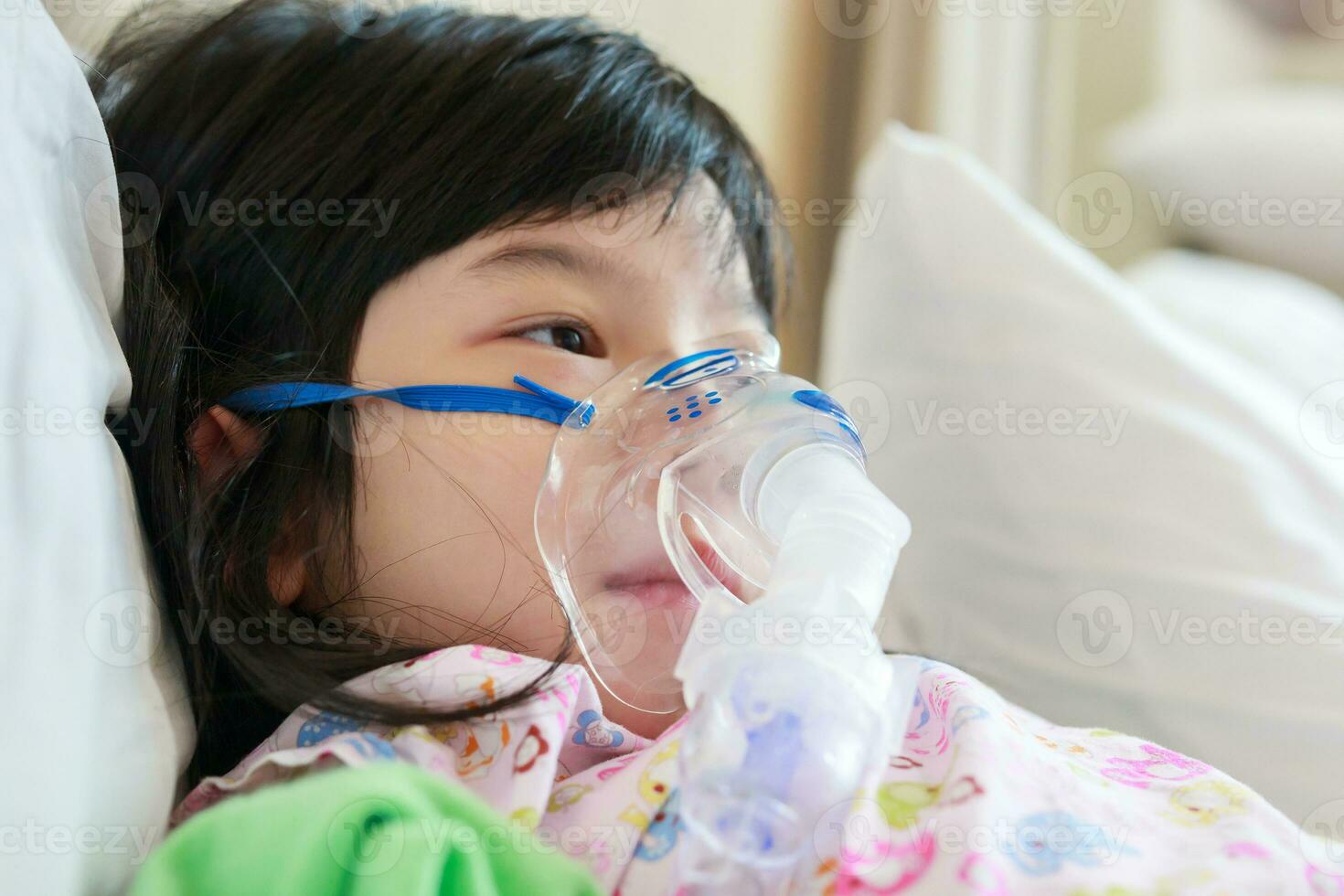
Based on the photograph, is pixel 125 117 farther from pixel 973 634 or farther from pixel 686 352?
pixel 973 634

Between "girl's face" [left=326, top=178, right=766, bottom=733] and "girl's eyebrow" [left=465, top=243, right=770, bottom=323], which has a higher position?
"girl's eyebrow" [left=465, top=243, right=770, bottom=323]

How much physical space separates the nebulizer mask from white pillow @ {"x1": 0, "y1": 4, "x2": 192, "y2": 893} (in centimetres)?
19

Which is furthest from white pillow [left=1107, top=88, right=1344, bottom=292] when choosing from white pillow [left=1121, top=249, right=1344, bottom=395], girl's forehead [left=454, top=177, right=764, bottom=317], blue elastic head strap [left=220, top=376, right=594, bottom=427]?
blue elastic head strap [left=220, top=376, right=594, bottom=427]

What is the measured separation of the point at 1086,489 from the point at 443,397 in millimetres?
696

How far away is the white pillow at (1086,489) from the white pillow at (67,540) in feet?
2.73

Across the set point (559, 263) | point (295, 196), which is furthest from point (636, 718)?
point (295, 196)

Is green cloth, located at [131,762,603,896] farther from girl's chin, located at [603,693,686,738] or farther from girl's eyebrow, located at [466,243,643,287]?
girl's eyebrow, located at [466,243,643,287]

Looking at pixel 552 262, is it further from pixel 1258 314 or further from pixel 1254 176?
pixel 1254 176

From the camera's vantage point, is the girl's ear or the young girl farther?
the girl's ear

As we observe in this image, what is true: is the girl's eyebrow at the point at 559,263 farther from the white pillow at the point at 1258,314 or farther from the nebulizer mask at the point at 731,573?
the white pillow at the point at 1258,314

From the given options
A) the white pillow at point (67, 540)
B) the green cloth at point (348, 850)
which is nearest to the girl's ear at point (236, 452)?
the white pillow at point (67, 540)

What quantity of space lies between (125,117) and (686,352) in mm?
556

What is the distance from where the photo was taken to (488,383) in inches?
35.5

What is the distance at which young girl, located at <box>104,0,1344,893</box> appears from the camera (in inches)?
25.5
